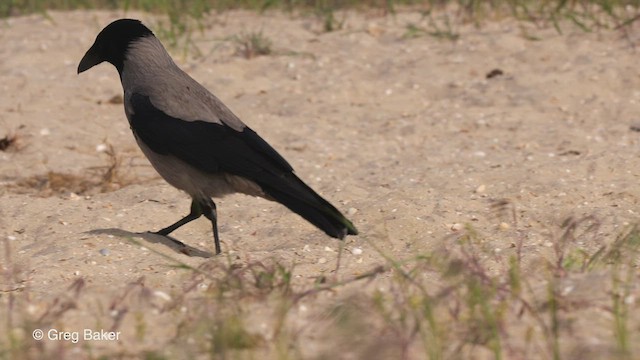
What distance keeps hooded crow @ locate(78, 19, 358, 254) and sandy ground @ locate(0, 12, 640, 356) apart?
0.25 metres

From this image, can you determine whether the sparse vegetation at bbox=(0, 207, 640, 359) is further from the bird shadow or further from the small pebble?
the bird shadow

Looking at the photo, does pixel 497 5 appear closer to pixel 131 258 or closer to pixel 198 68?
pixel 198 68

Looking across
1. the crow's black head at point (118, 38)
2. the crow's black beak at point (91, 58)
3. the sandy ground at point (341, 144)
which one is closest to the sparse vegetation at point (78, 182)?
the sandy ground at point (341, 144)

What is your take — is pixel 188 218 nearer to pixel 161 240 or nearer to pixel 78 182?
pixel 161 240

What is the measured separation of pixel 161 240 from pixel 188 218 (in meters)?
0.34

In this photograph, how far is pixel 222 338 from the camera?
2.79 meters

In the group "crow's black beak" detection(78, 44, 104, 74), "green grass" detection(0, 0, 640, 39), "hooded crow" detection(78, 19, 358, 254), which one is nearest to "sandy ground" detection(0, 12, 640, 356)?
"green grass" detection(0, 0, 640, 39)

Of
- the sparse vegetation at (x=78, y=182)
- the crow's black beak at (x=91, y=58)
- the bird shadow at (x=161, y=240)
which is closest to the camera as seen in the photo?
the bird shadow at (x=161, y=240)

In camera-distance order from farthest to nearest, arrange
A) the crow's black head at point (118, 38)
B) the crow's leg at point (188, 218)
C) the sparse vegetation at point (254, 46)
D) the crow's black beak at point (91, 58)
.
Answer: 1. the sparse vegetation at point (254, 46)
2. the crow's black beak at point (91, 58)
3. the crow's black head at point (118, 38)
4. the crow's leg at point (188, 218)

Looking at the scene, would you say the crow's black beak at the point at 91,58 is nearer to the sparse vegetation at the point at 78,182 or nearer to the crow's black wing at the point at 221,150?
Result: the sparse vegetation at the point at 78,182

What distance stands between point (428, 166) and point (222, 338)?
11.6 ft

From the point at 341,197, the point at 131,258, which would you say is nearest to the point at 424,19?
the point at 341,197

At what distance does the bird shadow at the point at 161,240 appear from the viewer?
4.74m

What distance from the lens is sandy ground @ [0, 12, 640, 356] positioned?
15.2 ft
